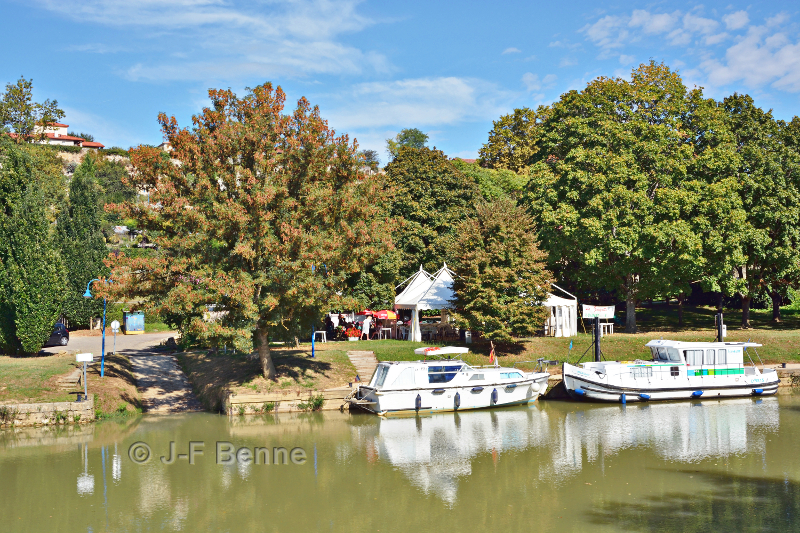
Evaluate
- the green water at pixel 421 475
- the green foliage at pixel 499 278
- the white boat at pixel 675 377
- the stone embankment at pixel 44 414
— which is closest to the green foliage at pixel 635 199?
the green foliage at pixel 499 278

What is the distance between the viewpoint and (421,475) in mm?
18938

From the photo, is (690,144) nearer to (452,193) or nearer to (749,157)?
(749,157)

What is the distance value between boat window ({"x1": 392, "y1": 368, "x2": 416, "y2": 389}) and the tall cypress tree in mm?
27320

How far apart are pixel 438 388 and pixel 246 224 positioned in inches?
424

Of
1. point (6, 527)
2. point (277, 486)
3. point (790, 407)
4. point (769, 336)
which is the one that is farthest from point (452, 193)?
point (6, 527)

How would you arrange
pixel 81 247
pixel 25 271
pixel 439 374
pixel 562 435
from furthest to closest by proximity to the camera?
pixel 81 247, pixel 25 271, pixel 439 374, pixel 562 435

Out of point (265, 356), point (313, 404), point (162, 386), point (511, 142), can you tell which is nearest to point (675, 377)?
point (313, 404)

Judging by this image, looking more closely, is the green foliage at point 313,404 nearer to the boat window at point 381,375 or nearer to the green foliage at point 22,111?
the boat window at point 381,375

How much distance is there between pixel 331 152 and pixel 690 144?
25.8 meters

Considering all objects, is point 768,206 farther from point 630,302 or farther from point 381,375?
point 381,375

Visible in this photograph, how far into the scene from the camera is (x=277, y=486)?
18016mm

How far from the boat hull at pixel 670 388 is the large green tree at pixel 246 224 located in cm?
1111

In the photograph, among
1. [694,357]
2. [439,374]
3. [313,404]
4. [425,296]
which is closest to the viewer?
[313,404]

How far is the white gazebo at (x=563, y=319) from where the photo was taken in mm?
37969
